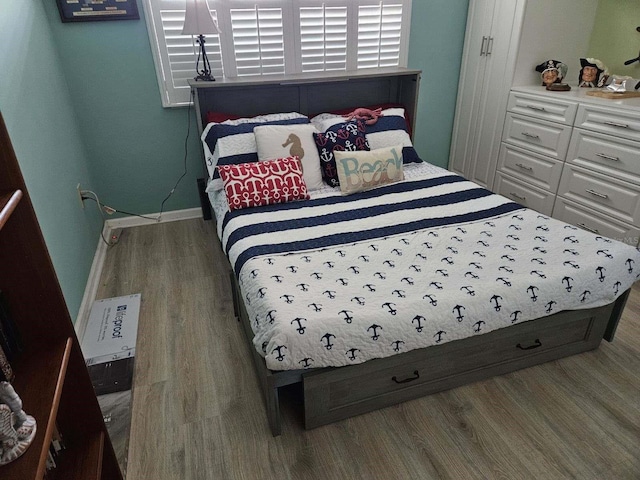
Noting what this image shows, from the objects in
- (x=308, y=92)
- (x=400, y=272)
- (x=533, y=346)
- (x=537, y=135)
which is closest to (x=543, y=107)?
(x=537, y=135)

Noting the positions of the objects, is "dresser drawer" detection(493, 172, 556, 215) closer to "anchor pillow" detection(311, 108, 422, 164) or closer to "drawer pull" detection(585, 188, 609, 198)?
"drawer pull" detection(585, 188, 609, 198)

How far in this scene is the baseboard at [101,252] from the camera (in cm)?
220

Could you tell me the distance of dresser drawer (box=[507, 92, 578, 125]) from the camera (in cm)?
283

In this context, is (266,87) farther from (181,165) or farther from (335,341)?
(335,341)

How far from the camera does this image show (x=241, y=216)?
2250 millimetres

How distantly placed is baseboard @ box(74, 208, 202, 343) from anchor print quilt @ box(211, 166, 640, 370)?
32.6 inches

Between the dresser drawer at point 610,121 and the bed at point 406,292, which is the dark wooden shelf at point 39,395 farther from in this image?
the dresser drawer at point 610,121

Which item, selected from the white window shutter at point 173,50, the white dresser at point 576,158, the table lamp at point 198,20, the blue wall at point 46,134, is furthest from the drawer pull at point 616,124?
the blue wall at point 46,134

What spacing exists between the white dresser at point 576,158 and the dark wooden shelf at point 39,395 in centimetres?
296

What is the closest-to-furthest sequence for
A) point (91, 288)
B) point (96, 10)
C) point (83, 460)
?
point (83, 460) → point (91, 288) → point (96, 10)

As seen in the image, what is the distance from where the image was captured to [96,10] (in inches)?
105

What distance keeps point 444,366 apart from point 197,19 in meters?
2.37

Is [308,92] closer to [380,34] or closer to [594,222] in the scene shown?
[380,34]

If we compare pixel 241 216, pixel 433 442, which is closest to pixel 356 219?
pixel 241 216
